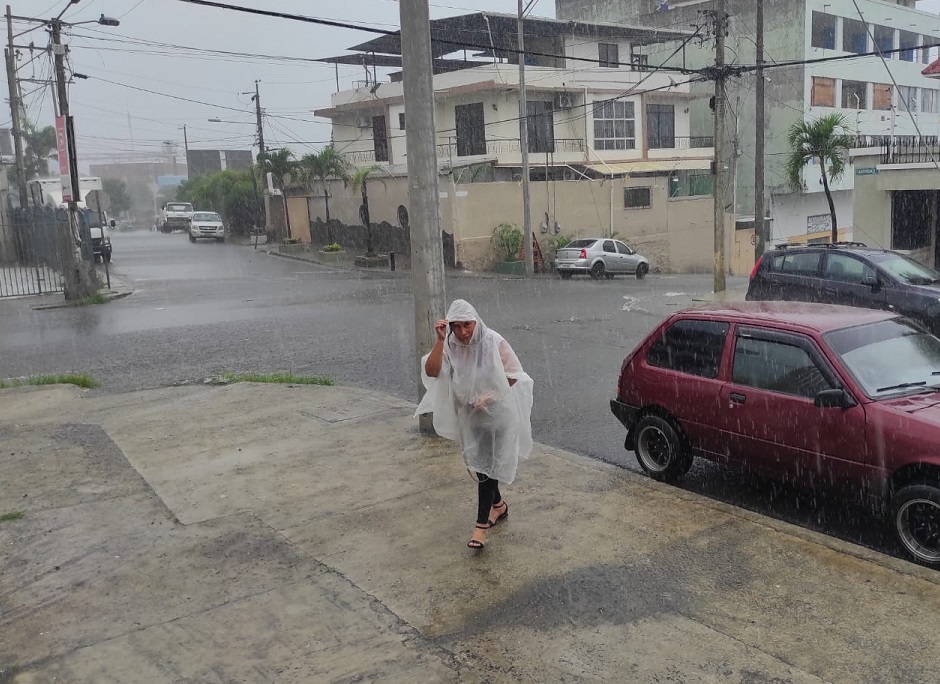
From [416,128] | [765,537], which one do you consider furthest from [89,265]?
[765,537]

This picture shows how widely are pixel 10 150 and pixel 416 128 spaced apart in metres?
123

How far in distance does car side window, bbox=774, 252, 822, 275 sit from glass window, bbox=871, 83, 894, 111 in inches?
1658

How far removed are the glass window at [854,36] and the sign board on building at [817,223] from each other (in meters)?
9.48

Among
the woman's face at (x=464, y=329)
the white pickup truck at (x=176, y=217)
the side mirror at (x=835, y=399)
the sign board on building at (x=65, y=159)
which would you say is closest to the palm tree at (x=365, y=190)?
the sign board on building at (x=65, y=159)

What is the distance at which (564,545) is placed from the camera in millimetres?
5621

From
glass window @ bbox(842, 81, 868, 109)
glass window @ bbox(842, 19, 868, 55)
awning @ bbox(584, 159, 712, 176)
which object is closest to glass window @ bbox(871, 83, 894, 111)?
glass window @ bbox(842, 81, 868, 109)

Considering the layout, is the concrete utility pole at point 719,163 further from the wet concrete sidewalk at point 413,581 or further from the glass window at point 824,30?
the glass window at point 824,30

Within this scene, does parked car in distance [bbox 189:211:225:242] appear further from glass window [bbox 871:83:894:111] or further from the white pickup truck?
glass window [bbox 871:83:894:111]

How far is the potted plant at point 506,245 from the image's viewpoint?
32.1 meters

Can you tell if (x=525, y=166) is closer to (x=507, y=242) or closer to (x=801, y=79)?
(x=507, y=242)

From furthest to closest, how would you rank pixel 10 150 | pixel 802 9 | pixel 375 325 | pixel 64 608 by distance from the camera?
pixel 10 150, pixel 802 9, pixel 375 325, pixel 64 608

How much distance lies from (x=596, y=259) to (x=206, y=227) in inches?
1120

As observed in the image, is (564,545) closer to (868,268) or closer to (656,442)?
(656,442)

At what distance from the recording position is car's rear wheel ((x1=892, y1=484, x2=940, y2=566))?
511 centimetres
